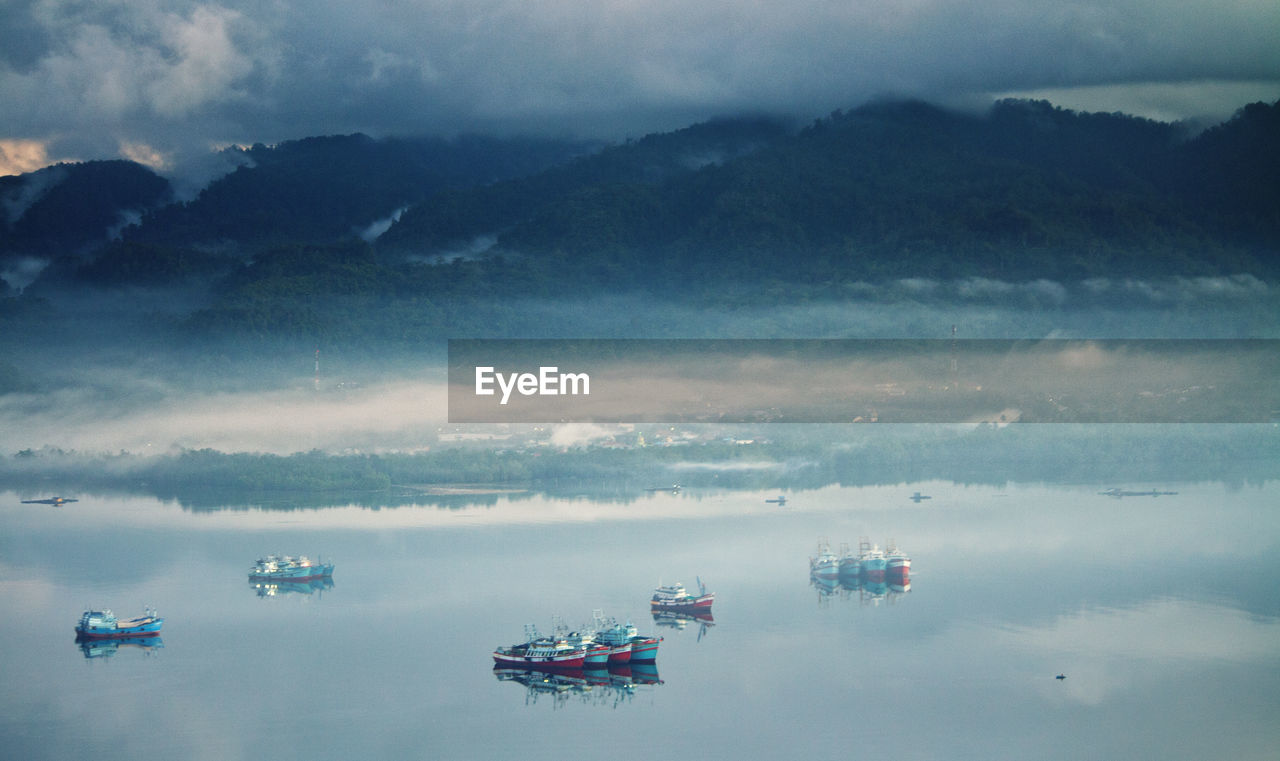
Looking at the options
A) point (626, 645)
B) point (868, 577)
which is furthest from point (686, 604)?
point (868, 577)

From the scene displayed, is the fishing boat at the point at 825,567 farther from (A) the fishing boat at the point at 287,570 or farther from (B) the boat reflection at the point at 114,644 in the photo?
(B) the boat reflection at the point at 114,644

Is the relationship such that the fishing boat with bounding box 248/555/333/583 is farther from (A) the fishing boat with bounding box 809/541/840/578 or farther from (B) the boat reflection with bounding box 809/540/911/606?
(B) the boat reflection with bounding box 809/540/911/606

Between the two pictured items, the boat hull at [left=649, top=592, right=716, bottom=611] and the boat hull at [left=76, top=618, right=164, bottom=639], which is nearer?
the boat hull at [left=76, top=618, right=164, bottom=639]

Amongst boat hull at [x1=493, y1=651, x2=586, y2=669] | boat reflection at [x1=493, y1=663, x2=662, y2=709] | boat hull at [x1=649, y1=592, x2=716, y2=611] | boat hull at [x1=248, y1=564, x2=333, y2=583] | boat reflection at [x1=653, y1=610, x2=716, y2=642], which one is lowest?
boat reflection at [x1=493, y1=663, x2=662, y2=709]

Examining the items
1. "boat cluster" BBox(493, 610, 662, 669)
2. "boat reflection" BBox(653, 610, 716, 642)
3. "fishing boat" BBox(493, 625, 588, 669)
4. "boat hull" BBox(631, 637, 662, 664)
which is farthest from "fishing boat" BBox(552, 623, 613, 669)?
"boat reflection" BBox(653, 610, 716, 642)

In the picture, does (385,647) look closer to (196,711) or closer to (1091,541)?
(196,711)

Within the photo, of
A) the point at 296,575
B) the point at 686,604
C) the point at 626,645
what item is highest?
the point at 296,575

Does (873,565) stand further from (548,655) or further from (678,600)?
(548,655)
